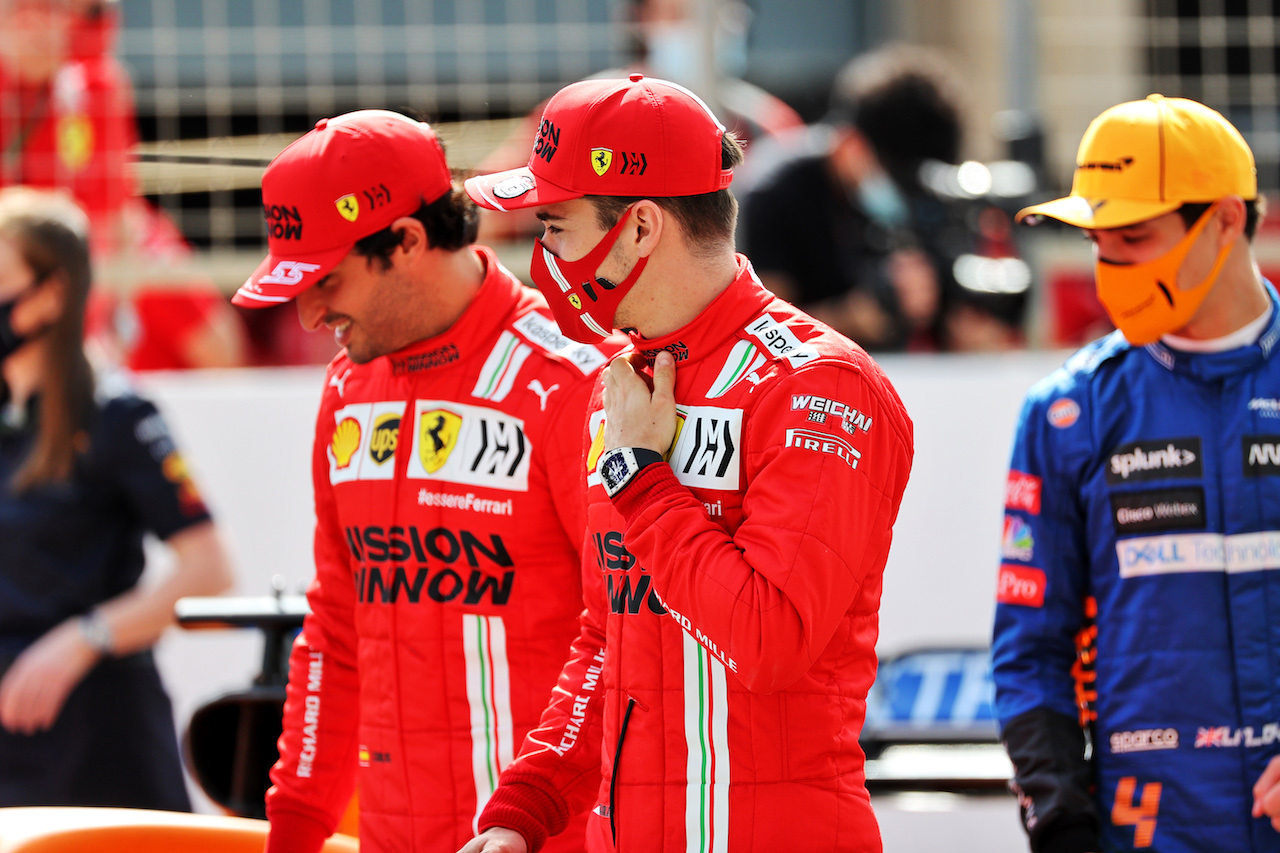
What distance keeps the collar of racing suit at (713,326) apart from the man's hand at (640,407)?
0.02m

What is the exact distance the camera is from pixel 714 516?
6.65 feet

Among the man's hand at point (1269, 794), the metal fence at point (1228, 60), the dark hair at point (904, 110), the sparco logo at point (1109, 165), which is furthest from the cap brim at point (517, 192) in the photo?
the metal fence at point (1228, 60)

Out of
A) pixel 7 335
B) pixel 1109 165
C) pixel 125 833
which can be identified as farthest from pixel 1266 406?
pixel 7 335

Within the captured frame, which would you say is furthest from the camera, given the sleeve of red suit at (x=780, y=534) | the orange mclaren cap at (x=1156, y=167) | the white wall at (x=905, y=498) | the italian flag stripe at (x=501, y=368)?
the white wall at (x=905, y=498)

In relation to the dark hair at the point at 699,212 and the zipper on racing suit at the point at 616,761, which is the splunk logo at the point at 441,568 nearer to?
the zipper on racing suit at the point at 616,761

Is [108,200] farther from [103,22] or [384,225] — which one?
[384,225]

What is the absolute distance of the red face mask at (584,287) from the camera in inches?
82.8

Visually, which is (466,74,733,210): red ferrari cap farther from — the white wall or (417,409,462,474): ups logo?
the white wall

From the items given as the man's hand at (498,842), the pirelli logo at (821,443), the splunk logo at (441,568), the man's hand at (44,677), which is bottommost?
the man's hand at (44,677)

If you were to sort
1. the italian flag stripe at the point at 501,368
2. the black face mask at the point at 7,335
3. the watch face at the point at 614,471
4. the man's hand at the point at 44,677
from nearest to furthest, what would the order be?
the watch face at the point at 614,471, the italian flag stripe at the point at 501,368, the man's hand at the point at 44,677, the black face mask at the point at 7,335

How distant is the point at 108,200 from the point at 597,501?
138 inches

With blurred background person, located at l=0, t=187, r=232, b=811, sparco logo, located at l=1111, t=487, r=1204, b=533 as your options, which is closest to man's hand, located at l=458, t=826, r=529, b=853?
sparco logo, located at l=1111, t=487, r=1204, b=533

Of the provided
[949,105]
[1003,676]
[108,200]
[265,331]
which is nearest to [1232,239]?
[1003,676]

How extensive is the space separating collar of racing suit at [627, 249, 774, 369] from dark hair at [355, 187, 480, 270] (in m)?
0.62
